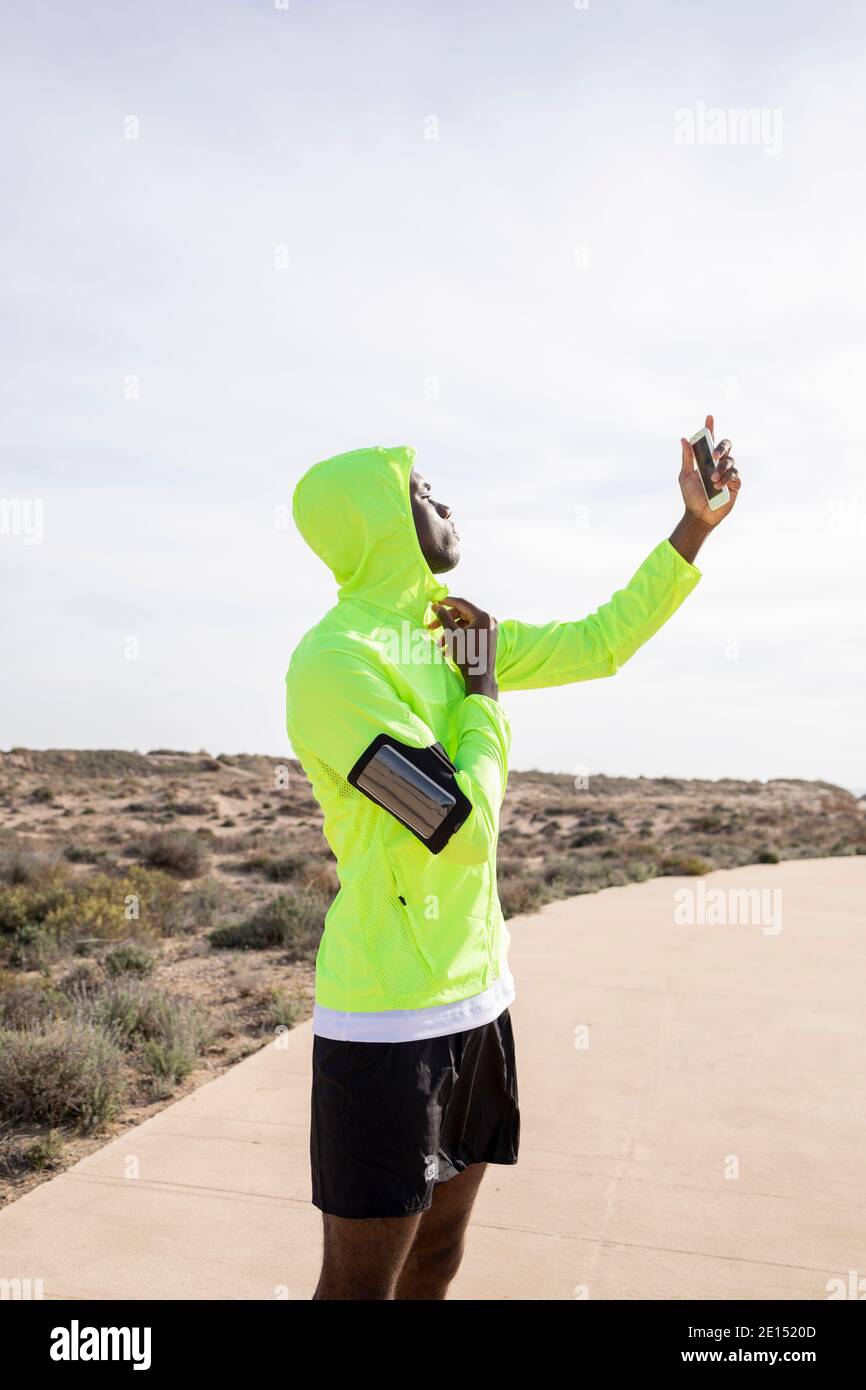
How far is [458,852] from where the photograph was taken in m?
2.11

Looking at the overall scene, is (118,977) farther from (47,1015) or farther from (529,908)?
(529,908)

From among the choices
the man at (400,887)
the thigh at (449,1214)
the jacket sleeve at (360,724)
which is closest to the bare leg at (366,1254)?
the man at (400,887)

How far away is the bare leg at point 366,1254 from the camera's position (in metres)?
2.12

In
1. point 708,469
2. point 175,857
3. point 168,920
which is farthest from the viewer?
point 175,857

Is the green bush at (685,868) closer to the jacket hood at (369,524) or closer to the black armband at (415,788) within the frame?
the jacket hood at (369,524)

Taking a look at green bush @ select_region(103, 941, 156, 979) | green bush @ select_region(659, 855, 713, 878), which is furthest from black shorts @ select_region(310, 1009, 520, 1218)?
green bush @ select_region(659, 855, 713, 878)

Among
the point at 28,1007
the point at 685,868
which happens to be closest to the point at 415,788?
the point at 28,1007

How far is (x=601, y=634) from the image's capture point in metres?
2.96

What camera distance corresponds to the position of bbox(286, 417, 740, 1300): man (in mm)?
2104

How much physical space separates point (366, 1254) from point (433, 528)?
1.51 m

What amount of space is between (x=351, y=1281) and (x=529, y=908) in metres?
10.2

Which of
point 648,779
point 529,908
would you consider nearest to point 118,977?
point 529,908

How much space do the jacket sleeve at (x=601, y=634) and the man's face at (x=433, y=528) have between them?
1.34 ft

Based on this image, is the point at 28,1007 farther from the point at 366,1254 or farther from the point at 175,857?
the point at 175,857
